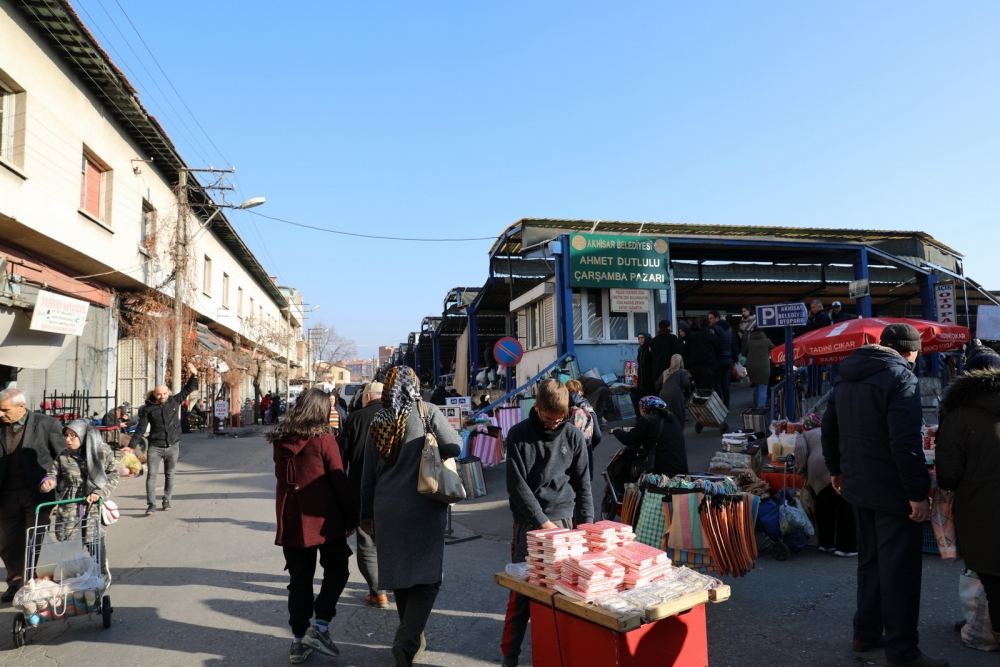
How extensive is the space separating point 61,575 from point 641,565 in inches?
166

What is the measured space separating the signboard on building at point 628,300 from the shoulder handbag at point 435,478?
11774 millimetres

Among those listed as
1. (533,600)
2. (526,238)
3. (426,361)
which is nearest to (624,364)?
(526,238)

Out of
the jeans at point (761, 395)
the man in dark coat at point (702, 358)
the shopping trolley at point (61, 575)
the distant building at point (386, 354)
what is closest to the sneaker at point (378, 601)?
the shopping trolley at point (61, 575)

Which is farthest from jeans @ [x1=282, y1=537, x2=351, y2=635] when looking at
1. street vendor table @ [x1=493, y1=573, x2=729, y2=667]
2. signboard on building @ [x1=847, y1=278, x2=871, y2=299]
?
signboard on building @ [x1=847, y1=278, x2=871, y2=299]

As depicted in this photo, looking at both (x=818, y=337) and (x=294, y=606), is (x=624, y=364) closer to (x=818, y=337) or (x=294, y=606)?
(x=818, y=337)

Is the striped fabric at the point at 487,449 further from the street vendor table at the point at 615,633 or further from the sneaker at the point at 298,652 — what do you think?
the street vendor table at the point at 615,633

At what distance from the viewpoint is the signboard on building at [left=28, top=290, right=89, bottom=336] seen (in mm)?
12609

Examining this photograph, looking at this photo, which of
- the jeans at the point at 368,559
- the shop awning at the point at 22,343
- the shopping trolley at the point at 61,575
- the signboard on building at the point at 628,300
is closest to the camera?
the shopping trolley at the point at 61,575

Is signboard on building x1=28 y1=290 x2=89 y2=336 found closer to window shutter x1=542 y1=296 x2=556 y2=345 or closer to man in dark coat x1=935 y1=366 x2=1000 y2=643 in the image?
window shutter x1=542 y1=296 x2=556 y2=345

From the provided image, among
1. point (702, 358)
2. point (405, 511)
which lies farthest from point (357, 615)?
point (702, 358)

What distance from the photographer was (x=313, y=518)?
4168 millimetres

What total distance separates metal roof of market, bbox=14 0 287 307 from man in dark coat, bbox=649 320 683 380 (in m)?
12.5

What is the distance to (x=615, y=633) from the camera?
117 inches

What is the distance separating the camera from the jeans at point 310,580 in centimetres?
422
